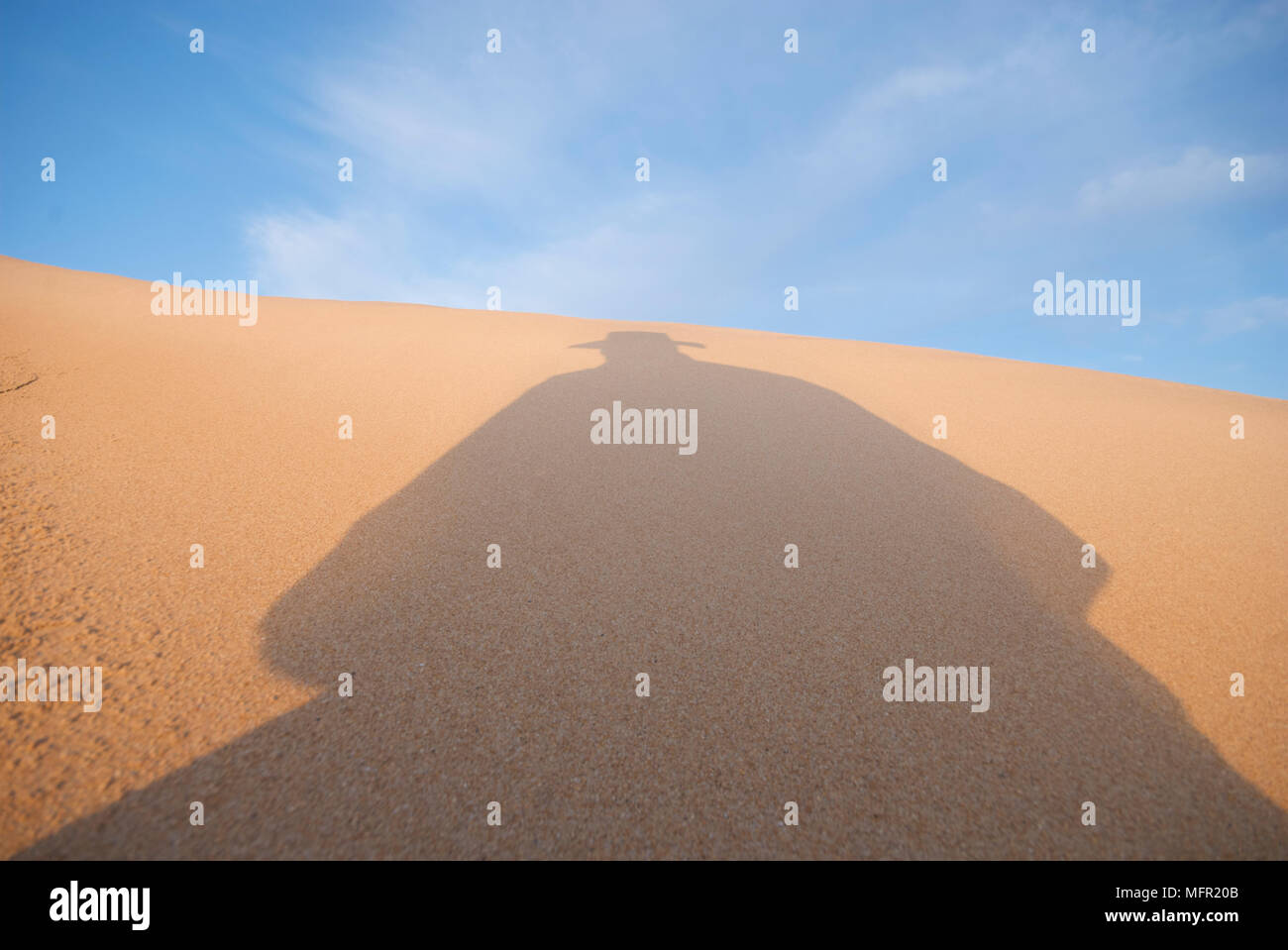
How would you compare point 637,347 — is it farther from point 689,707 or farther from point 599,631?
point 689,707

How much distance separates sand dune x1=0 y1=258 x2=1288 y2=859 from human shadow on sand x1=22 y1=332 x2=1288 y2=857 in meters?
0.02

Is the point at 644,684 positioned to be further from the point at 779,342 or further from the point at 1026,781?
the point at 779,342

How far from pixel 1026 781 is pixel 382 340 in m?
15.1

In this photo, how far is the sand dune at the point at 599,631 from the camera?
9.29 feet

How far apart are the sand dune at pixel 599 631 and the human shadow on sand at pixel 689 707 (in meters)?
0.02

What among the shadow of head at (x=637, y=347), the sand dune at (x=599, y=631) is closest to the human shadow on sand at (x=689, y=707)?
the sand dune at (x=599, y=631)

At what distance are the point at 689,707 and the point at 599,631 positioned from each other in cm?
102

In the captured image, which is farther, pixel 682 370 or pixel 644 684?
pixel 682 370

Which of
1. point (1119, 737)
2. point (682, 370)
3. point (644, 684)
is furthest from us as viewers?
point (682, 370)

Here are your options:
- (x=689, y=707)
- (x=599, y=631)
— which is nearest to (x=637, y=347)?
(x=599, y=631)

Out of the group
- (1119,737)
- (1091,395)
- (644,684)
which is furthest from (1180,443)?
(644,684)

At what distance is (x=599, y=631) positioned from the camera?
13.8ft

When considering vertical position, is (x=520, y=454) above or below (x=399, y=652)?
above
